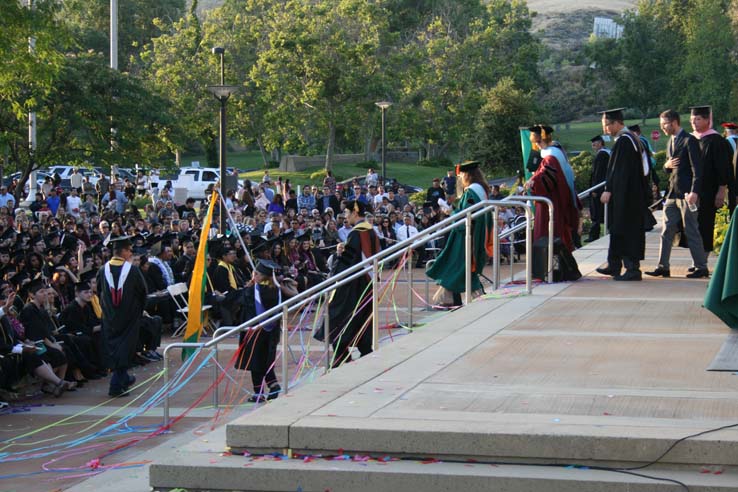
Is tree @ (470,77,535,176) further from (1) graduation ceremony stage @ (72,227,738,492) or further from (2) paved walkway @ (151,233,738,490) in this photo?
(1) graduation ceremony stage @ (72,227,738,492)

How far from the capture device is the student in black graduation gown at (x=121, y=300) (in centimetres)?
1396

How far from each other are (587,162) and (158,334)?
805 inches

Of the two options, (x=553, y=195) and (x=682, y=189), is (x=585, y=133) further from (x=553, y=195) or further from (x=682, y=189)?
(x=682, y=189)

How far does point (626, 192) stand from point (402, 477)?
658 centimetres

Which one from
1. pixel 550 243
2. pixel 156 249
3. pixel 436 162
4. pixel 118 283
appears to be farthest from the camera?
pixel 436 162

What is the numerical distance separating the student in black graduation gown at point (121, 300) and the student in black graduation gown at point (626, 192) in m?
6.01

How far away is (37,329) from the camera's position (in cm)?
1391

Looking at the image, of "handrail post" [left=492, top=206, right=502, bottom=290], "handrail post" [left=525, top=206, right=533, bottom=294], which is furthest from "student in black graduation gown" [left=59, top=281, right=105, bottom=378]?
"handrail post" [left=525, top=206, right=533, bottom=294]

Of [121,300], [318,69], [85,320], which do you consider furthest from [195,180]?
[121,300]

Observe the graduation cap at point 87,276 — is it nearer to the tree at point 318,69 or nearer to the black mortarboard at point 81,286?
the black mortarboard at point 81,286

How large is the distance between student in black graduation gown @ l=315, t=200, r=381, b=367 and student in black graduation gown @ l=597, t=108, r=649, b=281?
2534mm

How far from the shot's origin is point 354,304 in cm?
1161

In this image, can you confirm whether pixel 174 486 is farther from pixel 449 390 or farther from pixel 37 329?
pixel 37 329

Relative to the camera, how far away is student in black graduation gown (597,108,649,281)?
1150 cm
